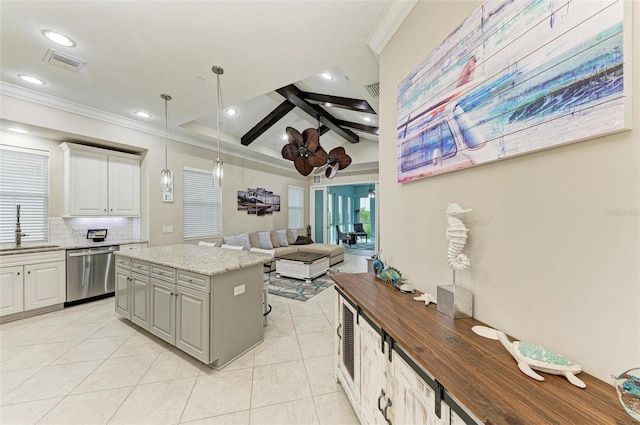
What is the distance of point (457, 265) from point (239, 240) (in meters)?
5.31

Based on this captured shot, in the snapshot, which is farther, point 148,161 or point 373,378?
point 148,161

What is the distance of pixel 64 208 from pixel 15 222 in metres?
0.55

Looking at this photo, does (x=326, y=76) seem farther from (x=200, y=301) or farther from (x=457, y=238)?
(x=200, y=301)

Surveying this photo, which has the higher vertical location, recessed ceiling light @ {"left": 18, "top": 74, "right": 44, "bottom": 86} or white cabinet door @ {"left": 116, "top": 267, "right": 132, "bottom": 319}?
recessed ceiling light @ {"left": 18, "top": 74, "right": 44, "bottom": 86}

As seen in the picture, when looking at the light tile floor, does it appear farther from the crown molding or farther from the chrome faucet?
the crown molding

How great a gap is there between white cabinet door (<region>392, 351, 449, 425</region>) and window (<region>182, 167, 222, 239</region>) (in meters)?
5.09

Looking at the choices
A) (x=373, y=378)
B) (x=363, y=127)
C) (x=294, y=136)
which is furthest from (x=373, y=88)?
(x=373, y=378)

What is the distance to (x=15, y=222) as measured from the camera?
359 centimetres

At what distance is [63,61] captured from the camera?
8.68ft

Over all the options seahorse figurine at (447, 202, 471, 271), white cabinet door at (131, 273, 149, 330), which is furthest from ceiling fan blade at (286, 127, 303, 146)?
seahorse figurine at (447, 202, 471, 271)

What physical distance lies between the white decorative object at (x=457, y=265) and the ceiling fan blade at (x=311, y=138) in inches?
114

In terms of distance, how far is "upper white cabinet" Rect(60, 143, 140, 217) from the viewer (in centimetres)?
383

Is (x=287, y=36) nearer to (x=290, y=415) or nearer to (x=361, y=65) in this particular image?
(x=361, y=65)

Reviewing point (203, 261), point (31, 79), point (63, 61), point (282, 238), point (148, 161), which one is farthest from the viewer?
point (282, 238)
